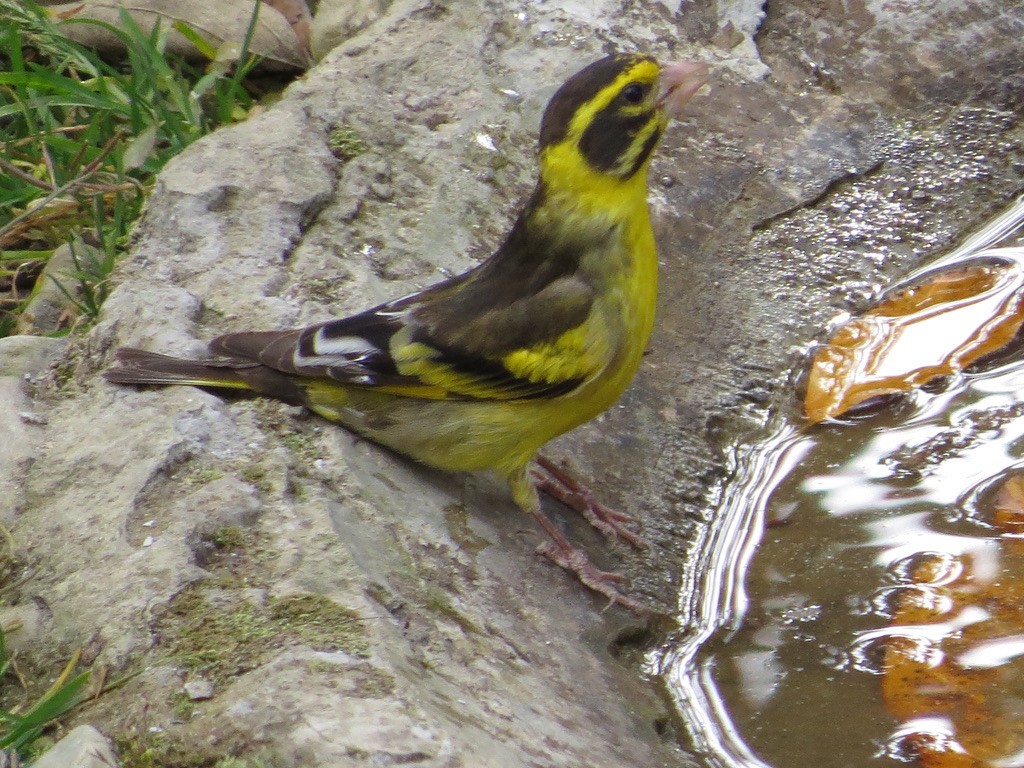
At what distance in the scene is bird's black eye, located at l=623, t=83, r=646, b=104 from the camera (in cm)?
382

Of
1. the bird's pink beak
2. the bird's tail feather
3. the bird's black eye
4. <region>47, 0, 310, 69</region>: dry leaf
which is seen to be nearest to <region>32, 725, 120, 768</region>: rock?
the bird's tail feather

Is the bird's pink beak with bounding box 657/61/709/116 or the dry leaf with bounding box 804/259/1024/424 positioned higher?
the bird's pink beak with bounding box 657/61/709/116

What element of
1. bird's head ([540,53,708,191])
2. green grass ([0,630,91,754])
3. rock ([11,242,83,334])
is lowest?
rock ([11,242,83,334])

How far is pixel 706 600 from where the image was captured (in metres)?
3.71

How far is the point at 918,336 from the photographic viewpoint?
4348mm

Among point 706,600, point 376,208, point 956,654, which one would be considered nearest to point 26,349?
point 376,208

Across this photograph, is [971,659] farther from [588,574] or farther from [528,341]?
[528,341]

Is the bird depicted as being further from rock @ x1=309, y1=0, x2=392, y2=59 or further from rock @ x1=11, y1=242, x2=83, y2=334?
rock @ x1=309, y1=0, x2=392, y2=59

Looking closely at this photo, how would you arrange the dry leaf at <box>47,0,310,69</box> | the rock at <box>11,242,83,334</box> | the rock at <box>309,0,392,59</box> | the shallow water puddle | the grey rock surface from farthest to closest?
the dry leaf at <box>47,0,310,69</box>, the rock at <box>309,0,392,59</box>, the rock at <box>11,242,83,334</box>, the shallow water puddle, the grey rock surface

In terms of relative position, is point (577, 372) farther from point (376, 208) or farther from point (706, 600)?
point (376, 208)

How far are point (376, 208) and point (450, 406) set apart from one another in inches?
34.9

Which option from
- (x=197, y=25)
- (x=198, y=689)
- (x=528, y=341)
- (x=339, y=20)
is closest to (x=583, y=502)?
(x=528, y=341)

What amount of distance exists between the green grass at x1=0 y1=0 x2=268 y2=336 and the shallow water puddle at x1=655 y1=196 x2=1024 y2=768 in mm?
2572

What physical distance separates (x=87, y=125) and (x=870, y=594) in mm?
3864
